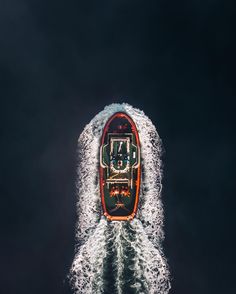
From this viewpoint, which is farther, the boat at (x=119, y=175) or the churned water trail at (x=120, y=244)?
the boat at (x=119, y=175)

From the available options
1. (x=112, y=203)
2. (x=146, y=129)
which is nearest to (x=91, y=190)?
(x=112, y=203)

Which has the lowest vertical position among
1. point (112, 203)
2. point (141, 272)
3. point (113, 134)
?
point (141, 272)

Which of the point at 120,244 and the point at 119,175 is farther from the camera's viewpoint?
the point at 119,175

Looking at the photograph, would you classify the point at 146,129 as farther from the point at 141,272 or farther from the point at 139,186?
the point at 141,272

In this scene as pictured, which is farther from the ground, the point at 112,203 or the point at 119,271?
the point at 112,203

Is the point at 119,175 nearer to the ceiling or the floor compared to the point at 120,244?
nearer to the ceiling
